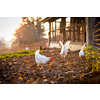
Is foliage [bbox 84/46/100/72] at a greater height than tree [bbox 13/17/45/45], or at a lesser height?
lesser

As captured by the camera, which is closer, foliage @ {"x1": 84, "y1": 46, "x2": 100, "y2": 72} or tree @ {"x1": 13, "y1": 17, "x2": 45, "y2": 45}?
foliage @ {"x1": 84, "y1": 46, "x2": 100, "y2": 72}

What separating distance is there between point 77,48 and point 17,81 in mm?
3860

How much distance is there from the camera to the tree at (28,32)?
13344 millimetres

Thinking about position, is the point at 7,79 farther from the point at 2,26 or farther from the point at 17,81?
the point at 2,26

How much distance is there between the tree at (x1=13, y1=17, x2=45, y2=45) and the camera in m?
13.3

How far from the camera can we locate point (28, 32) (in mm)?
14031

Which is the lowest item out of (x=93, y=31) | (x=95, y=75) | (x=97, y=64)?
(x=95, y=75)

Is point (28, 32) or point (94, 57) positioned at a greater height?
point (28, 32)

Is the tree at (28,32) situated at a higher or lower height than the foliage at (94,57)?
higher

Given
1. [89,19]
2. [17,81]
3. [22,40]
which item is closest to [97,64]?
[17,81]

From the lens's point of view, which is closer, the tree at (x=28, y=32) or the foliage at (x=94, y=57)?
the foliage at (x=94, y=57)
